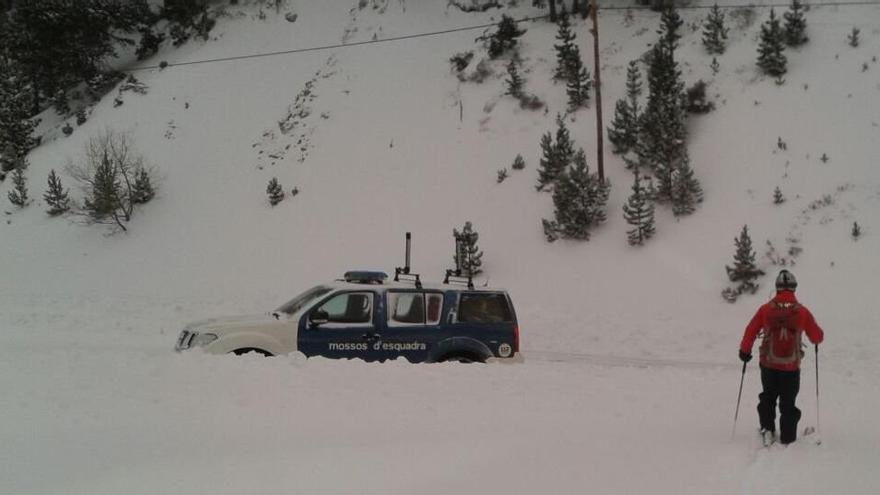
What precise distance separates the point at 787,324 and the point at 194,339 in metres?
7.08

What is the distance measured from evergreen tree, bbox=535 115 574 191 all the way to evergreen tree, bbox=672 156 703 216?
3.73 m

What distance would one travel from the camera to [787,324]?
6516mm

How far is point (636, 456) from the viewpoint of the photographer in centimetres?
577

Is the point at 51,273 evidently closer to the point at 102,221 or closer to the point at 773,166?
the point at 102,221

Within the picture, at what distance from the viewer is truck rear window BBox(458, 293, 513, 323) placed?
9125mm

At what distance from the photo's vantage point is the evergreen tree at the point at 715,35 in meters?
24.0

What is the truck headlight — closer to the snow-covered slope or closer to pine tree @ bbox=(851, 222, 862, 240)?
the snow-covered slope

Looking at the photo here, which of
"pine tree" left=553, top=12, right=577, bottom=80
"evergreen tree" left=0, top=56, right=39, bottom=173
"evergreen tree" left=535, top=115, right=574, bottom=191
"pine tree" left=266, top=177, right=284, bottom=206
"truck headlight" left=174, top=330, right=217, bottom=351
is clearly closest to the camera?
"truck headlight" left=174, top=330, right=217, bottom=351

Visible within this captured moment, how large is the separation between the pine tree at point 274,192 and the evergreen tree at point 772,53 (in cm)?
1806

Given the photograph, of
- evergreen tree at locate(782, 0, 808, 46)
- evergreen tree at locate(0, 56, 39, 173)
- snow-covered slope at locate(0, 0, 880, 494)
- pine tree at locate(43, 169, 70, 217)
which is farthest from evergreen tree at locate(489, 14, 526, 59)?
evergreen tree at locate(0, 56, 39, 173)

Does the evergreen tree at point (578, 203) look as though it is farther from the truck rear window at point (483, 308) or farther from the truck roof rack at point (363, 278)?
the truck roof rack at point (363, 278)

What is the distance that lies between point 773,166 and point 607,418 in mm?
15078

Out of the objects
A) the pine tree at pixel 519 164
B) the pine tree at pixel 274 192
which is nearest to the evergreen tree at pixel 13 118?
the pine tree at pixel 274 192

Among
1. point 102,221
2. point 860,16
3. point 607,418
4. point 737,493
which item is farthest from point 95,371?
point 860,16
